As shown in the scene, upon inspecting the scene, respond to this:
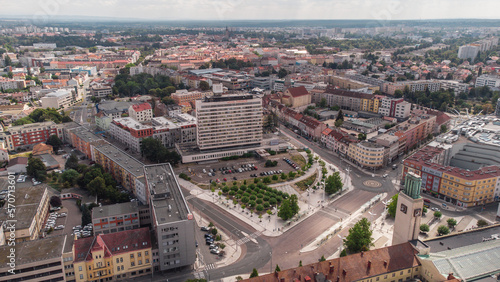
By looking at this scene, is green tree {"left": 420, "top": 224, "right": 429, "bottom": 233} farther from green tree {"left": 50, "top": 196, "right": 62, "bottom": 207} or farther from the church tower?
green tree {"left": 50, "top": 196, "right": 62, "bottom": 207}

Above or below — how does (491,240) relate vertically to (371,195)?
above

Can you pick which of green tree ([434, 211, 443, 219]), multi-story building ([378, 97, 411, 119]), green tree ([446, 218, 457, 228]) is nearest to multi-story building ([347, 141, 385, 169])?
green tree ([434, 211, 443, 219])

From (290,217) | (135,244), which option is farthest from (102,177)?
(290,217)

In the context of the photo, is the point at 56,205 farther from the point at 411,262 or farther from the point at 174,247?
the point at 411,262

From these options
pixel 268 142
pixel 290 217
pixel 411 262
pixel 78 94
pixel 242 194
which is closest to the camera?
pixel 411 262

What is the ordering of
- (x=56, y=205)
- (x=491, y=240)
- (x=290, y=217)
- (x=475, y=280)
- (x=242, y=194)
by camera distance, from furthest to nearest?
(x=242, y=194) < (x=56, y=205) < (x=290, y=217) < (x=491, y=240) < (x=475, y=280)

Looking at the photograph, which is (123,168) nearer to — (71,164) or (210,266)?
(71,164)

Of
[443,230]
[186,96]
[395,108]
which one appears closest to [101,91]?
[186,96]
